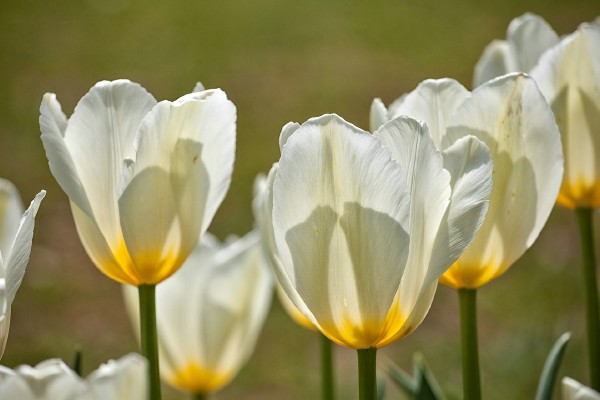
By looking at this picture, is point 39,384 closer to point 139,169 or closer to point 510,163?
point 139,169

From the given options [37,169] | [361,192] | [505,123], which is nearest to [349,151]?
[361,192]

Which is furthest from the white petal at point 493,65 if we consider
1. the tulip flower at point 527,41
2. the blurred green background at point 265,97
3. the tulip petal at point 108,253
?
the blurred green background at point 265,97

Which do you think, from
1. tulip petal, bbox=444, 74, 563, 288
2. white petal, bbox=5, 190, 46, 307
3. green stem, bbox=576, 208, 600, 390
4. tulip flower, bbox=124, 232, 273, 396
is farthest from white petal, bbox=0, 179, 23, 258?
green stem, bbox=576, 208, 600, 390

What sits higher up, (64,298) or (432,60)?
(432,60)

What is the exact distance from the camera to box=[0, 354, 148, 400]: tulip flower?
0.75 meters

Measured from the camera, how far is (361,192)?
90 cm

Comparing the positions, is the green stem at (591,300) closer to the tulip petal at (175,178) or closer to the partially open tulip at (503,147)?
the partially open tulip at (503,147)

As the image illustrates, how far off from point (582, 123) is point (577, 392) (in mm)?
494

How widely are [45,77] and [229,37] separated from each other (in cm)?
137

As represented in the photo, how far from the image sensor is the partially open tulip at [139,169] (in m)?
1.00

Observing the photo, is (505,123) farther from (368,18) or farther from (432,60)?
(368,18)

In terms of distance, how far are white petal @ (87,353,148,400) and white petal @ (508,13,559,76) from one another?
71 cm

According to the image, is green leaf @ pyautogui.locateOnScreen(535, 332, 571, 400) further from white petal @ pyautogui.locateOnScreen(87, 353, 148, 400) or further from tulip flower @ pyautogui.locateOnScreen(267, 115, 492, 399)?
white petal @ pyautogui.locateOnScreen(87, 353, 148, 400)

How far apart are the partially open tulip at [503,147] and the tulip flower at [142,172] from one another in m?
0.17
